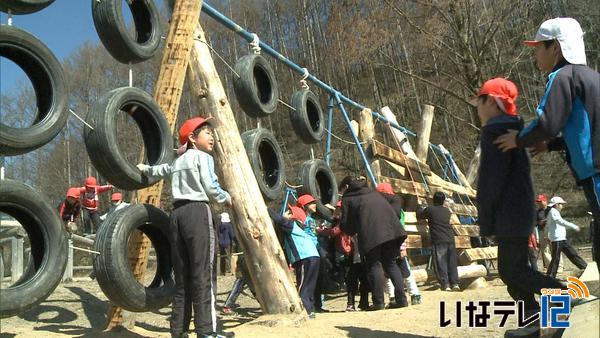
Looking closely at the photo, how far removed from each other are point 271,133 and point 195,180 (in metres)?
3.43

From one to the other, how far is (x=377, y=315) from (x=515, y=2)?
16.2 meters

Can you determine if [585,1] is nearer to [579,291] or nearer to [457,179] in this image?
[457,179]

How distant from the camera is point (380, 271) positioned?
7020 millimetres

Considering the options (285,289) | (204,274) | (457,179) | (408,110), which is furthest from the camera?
(408,110)

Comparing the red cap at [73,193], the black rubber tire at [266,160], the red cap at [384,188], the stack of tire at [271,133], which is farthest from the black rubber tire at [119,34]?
the red cap at [384,188]

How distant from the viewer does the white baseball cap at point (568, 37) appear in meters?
3.51

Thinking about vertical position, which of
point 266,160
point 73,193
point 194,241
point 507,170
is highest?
point 266,160

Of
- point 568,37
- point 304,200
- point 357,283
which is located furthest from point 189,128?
point 357,283

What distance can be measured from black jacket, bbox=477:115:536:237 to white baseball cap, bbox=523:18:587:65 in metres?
0.50

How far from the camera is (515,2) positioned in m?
19.0

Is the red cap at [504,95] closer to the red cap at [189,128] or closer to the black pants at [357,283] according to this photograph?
the red cap at [189,128]

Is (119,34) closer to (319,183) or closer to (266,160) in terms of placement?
(266,160)

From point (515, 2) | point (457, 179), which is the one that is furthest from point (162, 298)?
point (515, 2)

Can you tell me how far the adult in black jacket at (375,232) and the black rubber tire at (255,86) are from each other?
165 cm
